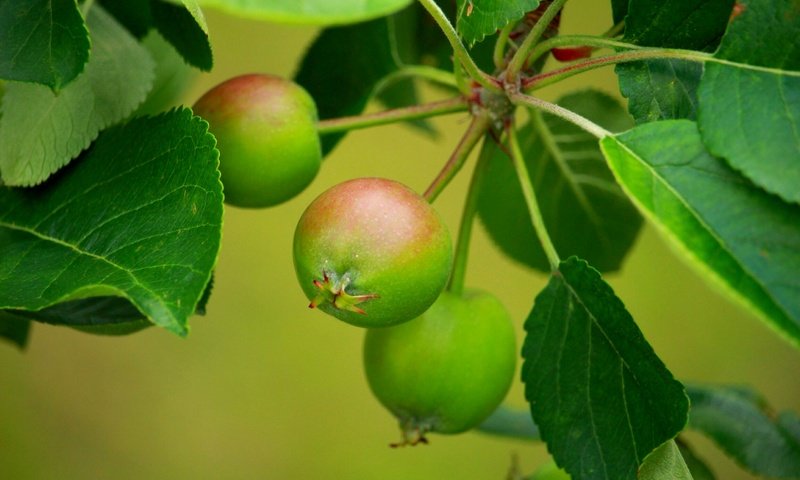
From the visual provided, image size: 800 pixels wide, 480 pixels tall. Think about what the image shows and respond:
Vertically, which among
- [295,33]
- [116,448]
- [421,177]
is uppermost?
[295,33]

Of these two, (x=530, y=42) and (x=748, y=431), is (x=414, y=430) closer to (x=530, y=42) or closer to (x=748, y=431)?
(x=530, y=42)

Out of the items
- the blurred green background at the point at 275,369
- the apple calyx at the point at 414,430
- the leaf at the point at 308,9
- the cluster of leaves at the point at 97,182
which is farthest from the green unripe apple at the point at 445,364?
the blurred green background at the point at 275,369

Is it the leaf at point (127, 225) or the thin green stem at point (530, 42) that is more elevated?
the thin green stem at point (530, 42)

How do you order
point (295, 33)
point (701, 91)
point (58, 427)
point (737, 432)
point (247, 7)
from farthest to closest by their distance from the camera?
point (295, 33) < point (58, 427) < point (737, 432) < point (701, 91) < point (247, 7)

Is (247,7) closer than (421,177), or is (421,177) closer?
(247,7)

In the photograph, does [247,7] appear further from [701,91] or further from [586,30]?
[586,30]

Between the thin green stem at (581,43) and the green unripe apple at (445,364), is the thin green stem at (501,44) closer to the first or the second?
the thin green stem at (581,43)

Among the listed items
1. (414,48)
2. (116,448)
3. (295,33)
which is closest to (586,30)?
(295,33)
